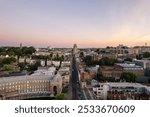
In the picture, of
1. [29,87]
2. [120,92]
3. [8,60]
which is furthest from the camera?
[8,60]

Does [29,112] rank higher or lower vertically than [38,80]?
higher

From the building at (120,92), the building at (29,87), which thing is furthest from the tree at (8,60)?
the building at (120,92)

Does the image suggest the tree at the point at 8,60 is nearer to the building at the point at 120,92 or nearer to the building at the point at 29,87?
the building at the point at 29,87

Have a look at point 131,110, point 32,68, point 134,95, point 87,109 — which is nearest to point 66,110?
point 87,109

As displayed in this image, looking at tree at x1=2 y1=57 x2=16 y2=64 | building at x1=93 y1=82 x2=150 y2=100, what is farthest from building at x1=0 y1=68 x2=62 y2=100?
tree at x1=2 y1=57 x2=16 y2=64

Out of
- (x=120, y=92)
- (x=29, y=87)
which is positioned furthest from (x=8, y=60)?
(x=120, y=92)

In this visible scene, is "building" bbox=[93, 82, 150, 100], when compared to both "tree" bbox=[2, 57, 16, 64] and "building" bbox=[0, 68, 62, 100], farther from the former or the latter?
"tree" bbox=[2, 57, 16, 64]

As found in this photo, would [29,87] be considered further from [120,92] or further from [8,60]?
[8,60]

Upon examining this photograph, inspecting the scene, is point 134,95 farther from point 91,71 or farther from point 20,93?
point 91,71
